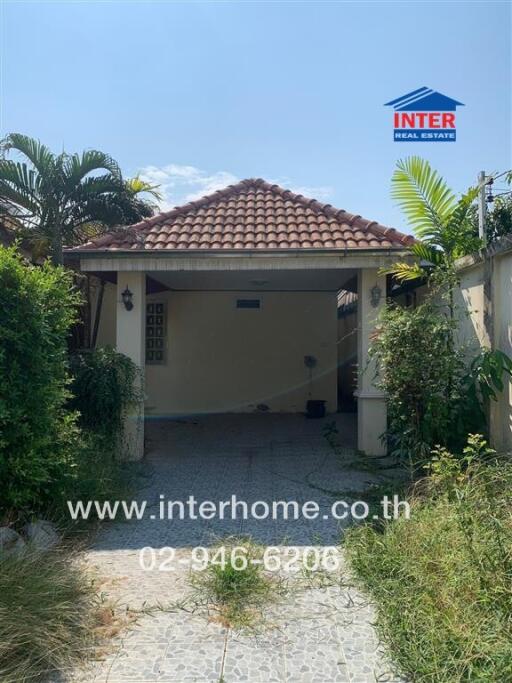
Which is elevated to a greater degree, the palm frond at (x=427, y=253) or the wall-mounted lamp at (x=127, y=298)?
the palm frond at (x=427, y=253)

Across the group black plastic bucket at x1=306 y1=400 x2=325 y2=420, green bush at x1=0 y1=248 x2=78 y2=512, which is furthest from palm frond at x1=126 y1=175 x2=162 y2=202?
green bush at x1=0 y1=248 x2=78 y2=512

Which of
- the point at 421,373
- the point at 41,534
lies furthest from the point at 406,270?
the point at 41,534

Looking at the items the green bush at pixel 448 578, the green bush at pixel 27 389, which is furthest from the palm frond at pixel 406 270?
the green bush at pixel 27 389

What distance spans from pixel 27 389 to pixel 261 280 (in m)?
7.35

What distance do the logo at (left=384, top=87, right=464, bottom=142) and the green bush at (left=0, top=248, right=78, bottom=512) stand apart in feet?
22.6

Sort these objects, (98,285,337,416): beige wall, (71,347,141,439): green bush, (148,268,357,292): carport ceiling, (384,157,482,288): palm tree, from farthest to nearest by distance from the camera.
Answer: (98,285,337,416): beige wall
(148,268,357,292): carport ceiling
(71,347,141,439): green bush
(384,157,482,288): palm tree

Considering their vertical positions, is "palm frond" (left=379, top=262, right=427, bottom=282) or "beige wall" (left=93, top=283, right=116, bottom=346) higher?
Answer: "palm frond" (left=379, top=262, right=427, bottom=282)

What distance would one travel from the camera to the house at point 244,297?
823 cm

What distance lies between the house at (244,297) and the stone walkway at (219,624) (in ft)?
6.03

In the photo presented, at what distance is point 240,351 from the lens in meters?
13.9

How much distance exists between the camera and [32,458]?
16.0ft

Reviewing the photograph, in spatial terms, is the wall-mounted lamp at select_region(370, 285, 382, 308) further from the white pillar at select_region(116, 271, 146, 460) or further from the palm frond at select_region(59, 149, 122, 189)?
the palm frond at select_region(59, 149, 122, 189)

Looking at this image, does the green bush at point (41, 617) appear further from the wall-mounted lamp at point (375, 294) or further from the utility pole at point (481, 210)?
the utility pole at point (481, 210)

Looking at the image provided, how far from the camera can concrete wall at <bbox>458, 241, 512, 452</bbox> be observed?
5969mm
